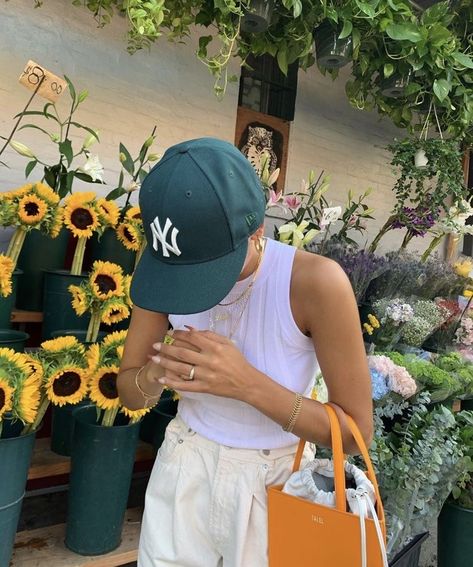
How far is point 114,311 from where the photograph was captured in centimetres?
213

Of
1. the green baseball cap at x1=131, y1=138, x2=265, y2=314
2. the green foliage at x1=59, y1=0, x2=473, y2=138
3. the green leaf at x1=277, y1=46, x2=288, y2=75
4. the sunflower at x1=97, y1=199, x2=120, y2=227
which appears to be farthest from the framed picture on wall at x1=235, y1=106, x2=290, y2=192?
the green baseball cap at x1=131, y1=138, x2=265, y2=314

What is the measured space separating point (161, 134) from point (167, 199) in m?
2.63

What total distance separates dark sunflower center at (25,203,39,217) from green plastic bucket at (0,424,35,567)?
0.88 metres

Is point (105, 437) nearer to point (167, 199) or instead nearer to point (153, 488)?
point (153, 488)

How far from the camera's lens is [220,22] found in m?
2.46

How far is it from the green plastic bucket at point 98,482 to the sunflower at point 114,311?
0.40 metres

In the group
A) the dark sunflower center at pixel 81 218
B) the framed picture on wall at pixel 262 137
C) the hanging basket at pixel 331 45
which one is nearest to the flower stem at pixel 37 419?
the dark sunflower center at pixel 81 218

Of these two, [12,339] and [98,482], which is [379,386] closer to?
[98,482]

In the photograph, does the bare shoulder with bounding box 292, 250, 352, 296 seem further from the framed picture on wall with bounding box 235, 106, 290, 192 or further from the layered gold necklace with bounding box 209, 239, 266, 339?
the framed picture on wall with bounding box 235, 106, 290, 192

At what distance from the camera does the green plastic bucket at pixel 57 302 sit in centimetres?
236

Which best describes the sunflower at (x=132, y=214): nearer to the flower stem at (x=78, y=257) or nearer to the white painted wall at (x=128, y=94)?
the flower stem at (x=78, y=257)

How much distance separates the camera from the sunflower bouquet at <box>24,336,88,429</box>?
1706 mm

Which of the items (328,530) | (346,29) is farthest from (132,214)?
(328,530)

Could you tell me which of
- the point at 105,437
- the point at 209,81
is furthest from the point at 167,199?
the point at 209,81
